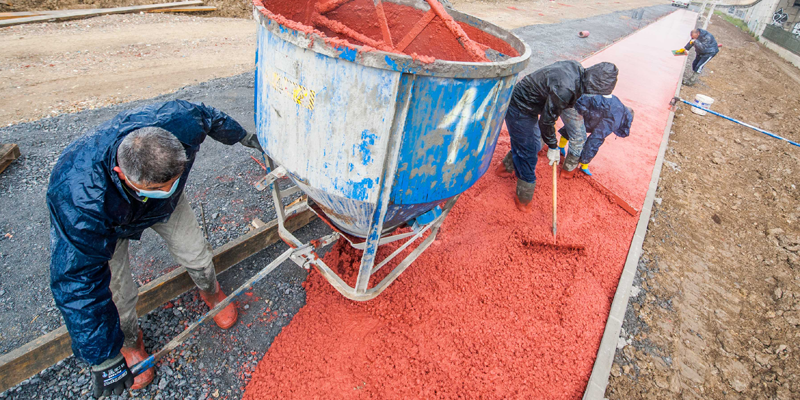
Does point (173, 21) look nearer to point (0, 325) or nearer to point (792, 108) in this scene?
point (0, 325)

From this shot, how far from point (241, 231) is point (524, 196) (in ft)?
10.3

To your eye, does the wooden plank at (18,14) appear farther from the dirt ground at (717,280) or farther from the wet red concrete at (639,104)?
the dirt ground at (717,280)

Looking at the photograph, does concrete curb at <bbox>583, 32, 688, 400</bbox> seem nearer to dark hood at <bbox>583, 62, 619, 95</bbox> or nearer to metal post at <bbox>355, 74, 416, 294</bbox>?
dark hood at <bbox>583, 62, 619, 95</bbox>

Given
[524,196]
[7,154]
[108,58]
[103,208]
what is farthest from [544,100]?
[108,58]

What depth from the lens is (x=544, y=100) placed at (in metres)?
3.87

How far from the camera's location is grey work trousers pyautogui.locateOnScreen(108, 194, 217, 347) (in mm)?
2229

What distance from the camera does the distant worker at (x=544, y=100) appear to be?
12.2 ft

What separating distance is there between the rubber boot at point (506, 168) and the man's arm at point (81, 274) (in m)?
4.28

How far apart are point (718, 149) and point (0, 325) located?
10.1m

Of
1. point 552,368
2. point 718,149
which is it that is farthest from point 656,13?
point 552,368

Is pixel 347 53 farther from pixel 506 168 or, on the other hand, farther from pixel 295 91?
pixel 506 168

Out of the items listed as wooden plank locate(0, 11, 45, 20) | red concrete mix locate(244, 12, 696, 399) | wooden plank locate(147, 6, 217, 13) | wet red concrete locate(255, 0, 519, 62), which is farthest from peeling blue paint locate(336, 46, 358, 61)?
wooden plank locate(147, 6, 217, 13)

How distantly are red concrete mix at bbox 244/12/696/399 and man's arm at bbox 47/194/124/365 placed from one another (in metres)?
0.98

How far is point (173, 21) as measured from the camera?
9.18 m
